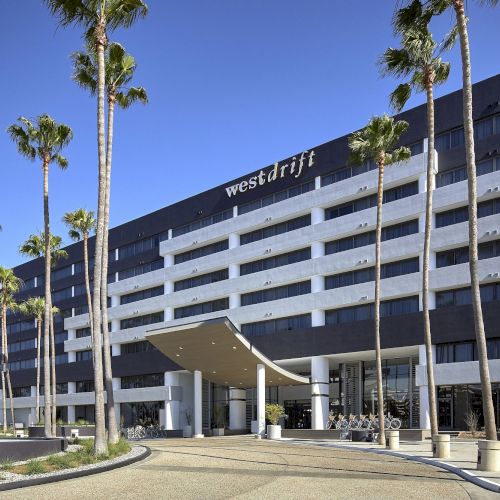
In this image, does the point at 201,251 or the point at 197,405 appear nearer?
the point at 197,405

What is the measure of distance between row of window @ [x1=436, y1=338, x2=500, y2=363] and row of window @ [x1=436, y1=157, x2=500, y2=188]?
10.4 m

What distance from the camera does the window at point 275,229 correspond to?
5819 centimetres

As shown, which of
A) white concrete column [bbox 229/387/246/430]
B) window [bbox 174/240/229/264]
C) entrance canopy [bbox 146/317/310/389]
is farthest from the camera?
window [bbox 174/240/229/264]

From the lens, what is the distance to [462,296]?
46.0 metres

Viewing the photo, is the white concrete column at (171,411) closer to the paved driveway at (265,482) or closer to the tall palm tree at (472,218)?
the paved driveway at (265,482)

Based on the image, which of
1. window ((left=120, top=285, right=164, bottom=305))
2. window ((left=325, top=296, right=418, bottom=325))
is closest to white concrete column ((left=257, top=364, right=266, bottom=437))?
window ((left=325, top=296, right=418, bottom=325))

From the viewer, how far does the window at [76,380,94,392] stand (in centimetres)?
8189

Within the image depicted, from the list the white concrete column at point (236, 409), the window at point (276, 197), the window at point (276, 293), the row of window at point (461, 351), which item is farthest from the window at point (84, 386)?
the row of window at point (461, 351)

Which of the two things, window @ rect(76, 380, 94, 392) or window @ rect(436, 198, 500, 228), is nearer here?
window @ rect(436, 198, 500, 228)

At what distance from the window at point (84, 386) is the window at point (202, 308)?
17754mm

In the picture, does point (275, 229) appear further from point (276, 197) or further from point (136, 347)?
point (136, 347)

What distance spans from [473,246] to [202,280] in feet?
159

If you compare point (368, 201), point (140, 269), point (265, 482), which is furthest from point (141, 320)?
point (265, 482)

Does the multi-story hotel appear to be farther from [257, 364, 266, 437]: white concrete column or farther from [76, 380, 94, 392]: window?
[257, 364, 266, 437]: white concrete column
